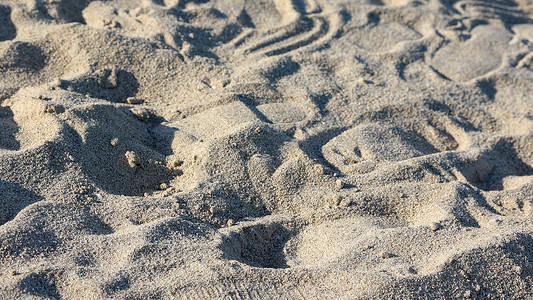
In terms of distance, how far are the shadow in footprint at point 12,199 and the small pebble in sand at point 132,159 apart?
1.31 ft

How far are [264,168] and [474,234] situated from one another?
0.92 m

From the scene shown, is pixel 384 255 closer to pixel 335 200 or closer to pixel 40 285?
pixel 335 200

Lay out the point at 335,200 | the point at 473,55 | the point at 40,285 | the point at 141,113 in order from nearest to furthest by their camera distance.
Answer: the point at 40,285 < the point at 335,200 < the point at 141,113 < the point at 473,55

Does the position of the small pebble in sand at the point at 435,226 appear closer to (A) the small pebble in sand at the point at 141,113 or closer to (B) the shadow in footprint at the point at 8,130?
(A) the small pebble in sand at the point at 141,113

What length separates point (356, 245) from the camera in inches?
82.4

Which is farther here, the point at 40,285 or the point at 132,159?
the point at 132,159

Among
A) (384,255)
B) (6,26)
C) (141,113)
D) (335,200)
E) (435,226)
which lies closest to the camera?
(384,255)

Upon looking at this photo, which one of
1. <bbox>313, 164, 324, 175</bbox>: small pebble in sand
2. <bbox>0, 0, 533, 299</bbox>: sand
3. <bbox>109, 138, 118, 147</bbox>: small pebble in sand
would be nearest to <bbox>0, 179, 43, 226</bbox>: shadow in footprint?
<bbox>0, 0, 533, 299</bbox>: sand

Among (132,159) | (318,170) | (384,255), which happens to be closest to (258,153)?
(318,170)

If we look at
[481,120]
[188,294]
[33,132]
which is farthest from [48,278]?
[481,120]

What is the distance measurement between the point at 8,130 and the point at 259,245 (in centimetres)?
124

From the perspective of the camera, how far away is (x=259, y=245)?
215cm

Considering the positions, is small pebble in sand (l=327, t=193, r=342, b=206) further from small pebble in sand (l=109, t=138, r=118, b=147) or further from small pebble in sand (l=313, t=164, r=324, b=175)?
small pebble in sand (l=109, t=138, r=118, b=147)

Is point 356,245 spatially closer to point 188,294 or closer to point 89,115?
point 188,294
